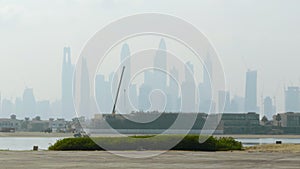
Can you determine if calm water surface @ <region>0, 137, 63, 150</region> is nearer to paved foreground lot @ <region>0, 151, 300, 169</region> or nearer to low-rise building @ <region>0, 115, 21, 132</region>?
paved foreground lot @ <region>0, 151, 300, 169</region>

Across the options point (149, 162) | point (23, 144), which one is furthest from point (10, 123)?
point (149, 162)

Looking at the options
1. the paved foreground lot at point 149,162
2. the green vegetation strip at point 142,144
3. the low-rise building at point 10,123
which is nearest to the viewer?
the paved foreground lot at point 149,162

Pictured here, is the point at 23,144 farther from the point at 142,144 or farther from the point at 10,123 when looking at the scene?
the point at 10,123

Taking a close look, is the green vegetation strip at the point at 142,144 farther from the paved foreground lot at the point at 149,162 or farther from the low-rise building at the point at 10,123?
the low-rise building at the point at 10,123

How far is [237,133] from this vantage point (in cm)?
13812

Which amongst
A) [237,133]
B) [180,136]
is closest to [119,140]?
[180,136]

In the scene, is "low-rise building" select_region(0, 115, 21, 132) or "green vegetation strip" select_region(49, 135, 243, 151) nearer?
"green vegetation strip" select_region(49, 135, 243, 151)

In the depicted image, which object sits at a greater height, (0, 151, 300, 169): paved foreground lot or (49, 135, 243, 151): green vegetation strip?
(49, 135, 243, 151): green vegetation strip

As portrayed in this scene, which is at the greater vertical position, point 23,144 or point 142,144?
point 23,144

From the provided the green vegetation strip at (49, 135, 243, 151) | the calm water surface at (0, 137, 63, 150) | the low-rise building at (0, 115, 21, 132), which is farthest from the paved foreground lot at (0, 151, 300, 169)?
the low-rise building at (0, 115, 21, 132)

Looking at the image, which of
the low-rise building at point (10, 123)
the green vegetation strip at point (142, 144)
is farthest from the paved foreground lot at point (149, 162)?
the low-rise building at point (10, 123)

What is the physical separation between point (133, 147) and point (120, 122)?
102 ft

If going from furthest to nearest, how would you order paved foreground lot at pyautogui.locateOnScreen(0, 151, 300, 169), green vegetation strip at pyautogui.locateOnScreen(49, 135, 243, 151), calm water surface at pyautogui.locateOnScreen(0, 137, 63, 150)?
calm water surface at pyautogui.locateOnScreen(0, 137, 63, 150) → green vegetation strip at pyautogui.locateOnScreen(49, 135, 243, 151) → paved foreground lot at pyautogui.locateOnScreen(0, 151, 300, 169)

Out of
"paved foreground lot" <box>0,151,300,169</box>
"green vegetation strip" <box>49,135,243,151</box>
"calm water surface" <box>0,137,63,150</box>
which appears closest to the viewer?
"paved foreground lot" <box>0,151,300,169</box>
